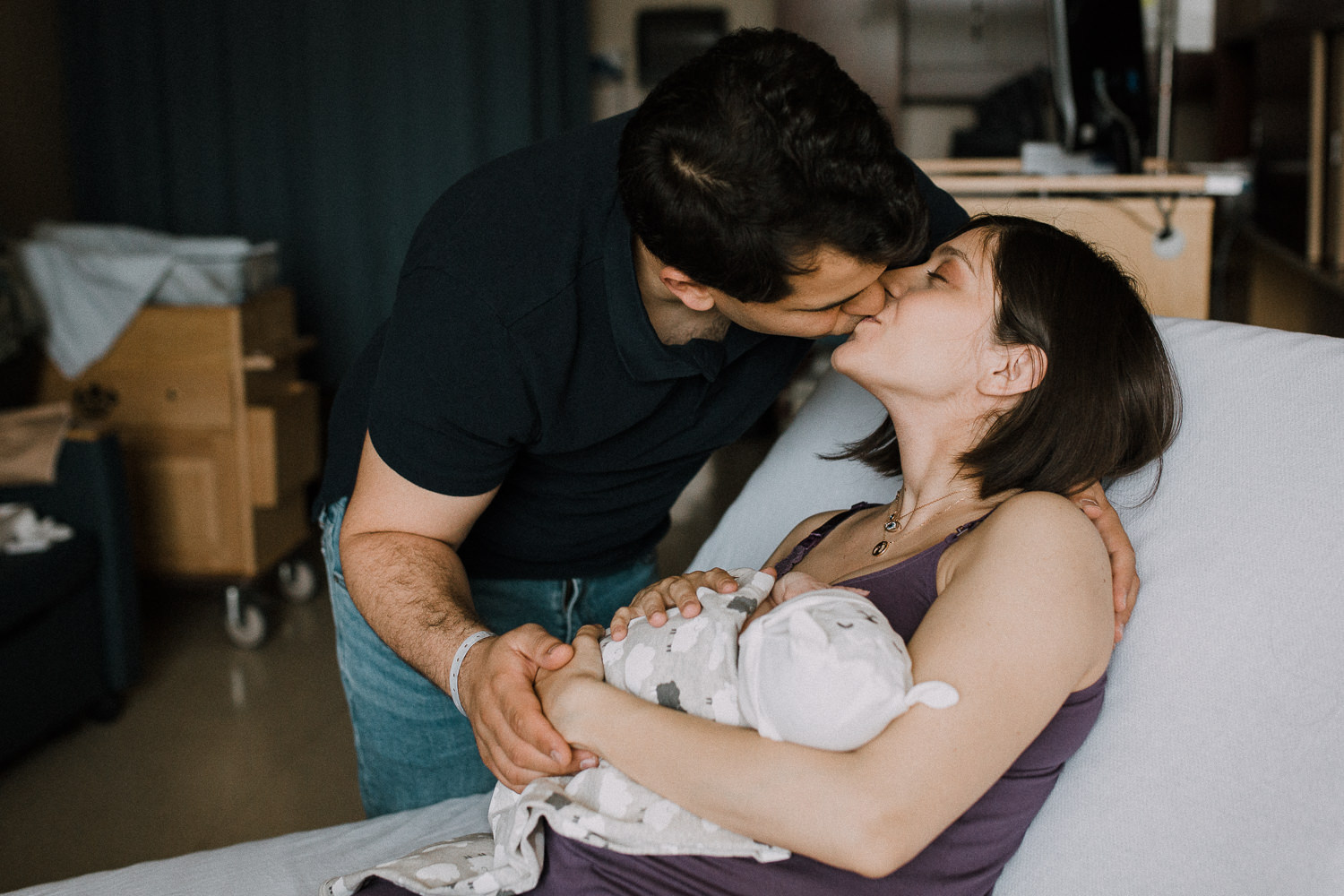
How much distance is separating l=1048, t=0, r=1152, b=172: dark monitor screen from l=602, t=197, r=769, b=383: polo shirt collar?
1.48m

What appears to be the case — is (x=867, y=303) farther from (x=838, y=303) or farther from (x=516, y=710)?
(x=516, y=710)

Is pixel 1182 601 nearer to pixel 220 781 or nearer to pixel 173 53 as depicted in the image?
pixel 220 781

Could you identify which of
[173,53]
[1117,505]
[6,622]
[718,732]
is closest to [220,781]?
[6,622]

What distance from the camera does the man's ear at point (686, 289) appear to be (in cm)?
111

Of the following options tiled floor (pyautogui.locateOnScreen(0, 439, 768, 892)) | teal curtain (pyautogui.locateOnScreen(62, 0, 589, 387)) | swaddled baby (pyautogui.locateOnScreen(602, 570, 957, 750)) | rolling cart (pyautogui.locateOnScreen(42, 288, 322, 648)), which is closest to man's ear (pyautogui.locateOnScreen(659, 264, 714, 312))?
swaddled baby (pyautogui.locateOnScreen(602, 570, 957, 750))

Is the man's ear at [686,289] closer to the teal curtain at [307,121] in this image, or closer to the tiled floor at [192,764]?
the tiled floor at [192,764]

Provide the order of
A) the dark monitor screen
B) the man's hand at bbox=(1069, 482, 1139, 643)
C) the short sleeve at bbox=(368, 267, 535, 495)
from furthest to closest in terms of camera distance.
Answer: the dark monitor screen, the short sleeve at bbox=(368, 267, 535, 495), the man's hand at bbox=(1069, 482, 1139, 643)

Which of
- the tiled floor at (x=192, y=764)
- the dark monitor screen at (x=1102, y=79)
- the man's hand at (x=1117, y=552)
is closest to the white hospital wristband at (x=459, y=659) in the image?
Answer: the man's hand at (x=1117, y=552)

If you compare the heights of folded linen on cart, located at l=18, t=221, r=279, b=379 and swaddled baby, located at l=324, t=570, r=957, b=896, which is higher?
folded linen on cart, located at l=18, t=221, r=279, b=379

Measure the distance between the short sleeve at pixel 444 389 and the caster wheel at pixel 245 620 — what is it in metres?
1.82

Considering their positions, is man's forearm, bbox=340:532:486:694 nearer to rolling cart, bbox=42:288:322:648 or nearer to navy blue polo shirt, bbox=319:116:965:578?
navy blue polo shirt, bbox=319:116:965:578

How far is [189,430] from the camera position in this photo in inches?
110

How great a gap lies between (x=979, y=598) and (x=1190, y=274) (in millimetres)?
1392

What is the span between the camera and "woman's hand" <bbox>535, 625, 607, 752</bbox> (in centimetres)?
95
